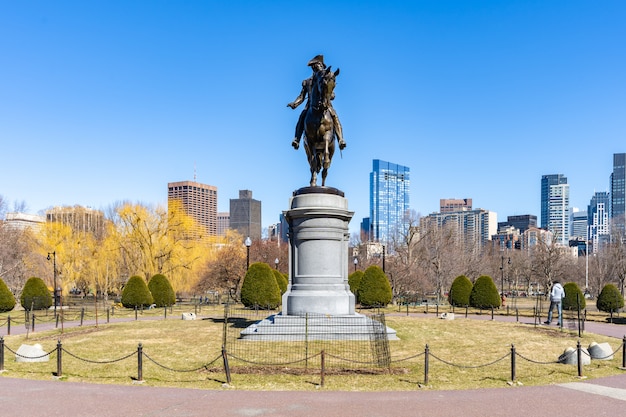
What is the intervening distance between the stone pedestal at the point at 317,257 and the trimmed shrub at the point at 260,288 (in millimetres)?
14878

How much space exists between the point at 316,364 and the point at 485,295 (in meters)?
27.3

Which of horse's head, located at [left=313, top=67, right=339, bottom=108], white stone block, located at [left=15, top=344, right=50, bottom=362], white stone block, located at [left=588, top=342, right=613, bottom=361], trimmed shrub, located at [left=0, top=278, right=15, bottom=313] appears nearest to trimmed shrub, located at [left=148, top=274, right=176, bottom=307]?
trimmed shrub, located at [left=0, top=278, right=15, bottom=313]

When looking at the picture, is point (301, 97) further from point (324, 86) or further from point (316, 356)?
point (316, 356)

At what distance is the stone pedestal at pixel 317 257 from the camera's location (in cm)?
1981

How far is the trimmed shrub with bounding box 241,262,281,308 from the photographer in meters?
35.2

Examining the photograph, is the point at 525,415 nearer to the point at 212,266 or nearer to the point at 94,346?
the point at 94,346

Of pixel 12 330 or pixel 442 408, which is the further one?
pixel 12 330

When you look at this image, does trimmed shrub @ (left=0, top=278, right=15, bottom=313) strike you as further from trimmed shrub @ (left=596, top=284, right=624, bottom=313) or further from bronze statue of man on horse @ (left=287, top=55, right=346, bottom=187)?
trimmed shrub @ (left=596, top=284, right=624, bottom=313)

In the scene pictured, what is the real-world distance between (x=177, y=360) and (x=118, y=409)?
542 cm

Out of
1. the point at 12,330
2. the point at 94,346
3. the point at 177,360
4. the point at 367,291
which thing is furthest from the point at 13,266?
the point at 177,360

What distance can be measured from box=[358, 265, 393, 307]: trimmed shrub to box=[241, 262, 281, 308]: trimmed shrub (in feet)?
23.4

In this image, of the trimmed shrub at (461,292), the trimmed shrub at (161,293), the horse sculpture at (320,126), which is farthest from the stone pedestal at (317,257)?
the trimmed shrub at (161,293)

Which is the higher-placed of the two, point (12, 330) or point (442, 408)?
point (442, 408)

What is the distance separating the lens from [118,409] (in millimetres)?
10328
